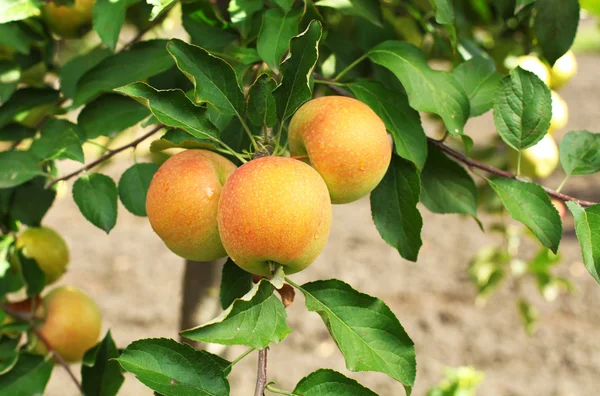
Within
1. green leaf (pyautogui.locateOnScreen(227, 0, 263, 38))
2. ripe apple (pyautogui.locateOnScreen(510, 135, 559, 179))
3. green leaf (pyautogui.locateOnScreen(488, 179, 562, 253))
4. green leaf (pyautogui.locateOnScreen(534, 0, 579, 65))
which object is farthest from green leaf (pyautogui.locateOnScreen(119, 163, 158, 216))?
ripe apple (pyautogui.locateOnScreen(510, 135, 559, 179))

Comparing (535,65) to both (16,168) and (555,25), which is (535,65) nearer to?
(555,25)

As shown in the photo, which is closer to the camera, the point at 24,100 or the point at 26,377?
the point at 26,377

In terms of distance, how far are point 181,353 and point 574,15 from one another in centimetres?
62

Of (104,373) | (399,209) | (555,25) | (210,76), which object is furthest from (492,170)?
(104,373)

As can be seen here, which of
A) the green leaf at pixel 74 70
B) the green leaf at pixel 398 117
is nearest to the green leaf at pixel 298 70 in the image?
the green leaf at pixel 398 117

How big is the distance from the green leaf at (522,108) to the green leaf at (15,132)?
70cm

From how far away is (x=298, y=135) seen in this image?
641 mm

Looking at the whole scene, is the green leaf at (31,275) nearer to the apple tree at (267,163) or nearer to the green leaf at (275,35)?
the apple tree at (267,163)

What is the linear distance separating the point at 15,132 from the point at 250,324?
25.3 inches

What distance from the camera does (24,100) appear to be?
0.96 meters

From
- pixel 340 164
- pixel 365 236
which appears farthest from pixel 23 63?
pixel 365 236

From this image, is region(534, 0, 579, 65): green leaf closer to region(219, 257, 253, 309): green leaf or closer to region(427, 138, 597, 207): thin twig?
region(427, 138, 597, 207): thin twig

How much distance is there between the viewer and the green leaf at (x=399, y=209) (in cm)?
69

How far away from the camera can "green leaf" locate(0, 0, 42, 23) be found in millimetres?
818
